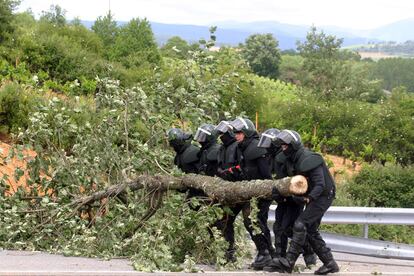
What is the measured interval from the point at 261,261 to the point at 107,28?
44697mm

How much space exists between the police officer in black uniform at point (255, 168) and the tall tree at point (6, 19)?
866 inches

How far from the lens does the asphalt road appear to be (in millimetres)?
7309

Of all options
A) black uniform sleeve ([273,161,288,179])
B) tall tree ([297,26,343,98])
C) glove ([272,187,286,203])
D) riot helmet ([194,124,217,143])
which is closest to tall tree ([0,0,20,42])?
riot helmet ([194,124,217,143])

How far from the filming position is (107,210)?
9898 mm

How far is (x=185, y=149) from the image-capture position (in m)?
9.73

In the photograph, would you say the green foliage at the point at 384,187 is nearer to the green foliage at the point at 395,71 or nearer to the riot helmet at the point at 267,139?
the riot helmet at the point at 267,139

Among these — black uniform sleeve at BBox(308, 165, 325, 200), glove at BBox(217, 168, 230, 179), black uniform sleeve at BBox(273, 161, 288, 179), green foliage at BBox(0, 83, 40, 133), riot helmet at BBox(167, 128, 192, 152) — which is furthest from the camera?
green foliage at BBox(0, 83, 40, 133)

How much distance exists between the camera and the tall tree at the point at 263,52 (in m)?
82.9

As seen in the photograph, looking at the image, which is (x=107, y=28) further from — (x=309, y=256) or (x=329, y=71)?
(x=309, y=256)

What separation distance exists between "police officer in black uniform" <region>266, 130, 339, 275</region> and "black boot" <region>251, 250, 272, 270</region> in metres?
0.33

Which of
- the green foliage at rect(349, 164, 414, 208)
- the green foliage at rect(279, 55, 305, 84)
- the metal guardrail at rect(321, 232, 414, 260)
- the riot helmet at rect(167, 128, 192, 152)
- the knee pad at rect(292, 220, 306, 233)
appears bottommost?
the green foliage at rect(279, 55, 305, 84)

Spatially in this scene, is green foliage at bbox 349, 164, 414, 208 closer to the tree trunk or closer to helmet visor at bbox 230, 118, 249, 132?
the tree trunk

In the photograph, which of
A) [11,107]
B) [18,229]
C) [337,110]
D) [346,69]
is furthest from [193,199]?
[346,69]

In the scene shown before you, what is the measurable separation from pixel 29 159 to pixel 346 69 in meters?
58.3
